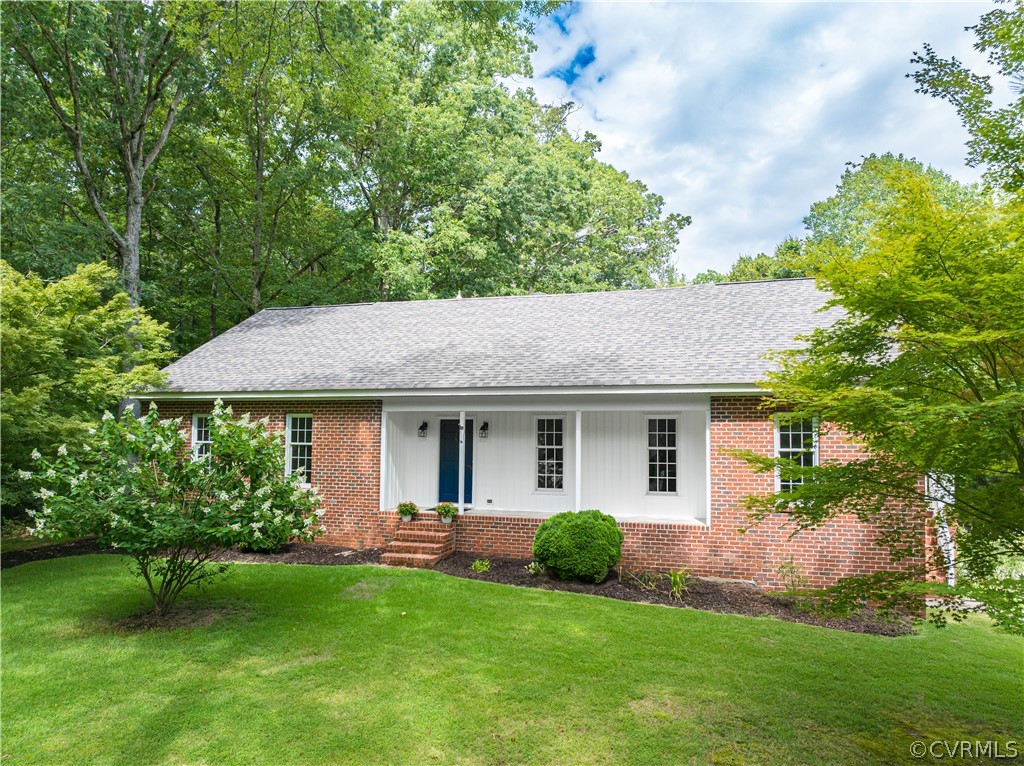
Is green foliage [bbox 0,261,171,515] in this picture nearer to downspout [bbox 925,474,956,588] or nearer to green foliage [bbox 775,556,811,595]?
downspout [bbox 925,474,956,588]

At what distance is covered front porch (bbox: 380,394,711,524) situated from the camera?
36.8ft

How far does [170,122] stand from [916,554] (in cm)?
1976

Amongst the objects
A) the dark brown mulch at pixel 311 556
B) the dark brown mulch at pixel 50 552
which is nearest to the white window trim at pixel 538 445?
the dark brown mulch at pixel 311 556

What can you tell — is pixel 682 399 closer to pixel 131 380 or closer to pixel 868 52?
pixel 868 52

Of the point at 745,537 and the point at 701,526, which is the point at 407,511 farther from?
the point at 745,537

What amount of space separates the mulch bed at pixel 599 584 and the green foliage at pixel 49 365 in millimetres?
1940

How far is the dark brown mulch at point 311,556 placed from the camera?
435 inches

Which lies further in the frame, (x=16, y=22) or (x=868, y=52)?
(x=16, y=22)

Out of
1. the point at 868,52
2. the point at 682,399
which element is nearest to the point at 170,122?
the point at 682,399

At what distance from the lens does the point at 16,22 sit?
1397cm

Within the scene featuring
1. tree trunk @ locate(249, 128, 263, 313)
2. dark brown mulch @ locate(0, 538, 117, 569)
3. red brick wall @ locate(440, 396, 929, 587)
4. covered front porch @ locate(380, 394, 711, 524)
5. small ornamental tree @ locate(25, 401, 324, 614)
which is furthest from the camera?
tree trunk @ locate(249, 128, 263, 313)

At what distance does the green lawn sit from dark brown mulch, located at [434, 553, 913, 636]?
16.1 inches

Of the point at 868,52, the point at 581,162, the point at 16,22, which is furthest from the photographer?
the point at 581,162

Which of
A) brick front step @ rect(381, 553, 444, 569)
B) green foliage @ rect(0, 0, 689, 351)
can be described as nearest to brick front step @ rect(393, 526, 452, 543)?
brick front step @ rect(381, 553, 444, 569)
